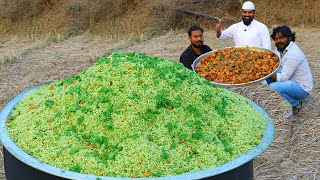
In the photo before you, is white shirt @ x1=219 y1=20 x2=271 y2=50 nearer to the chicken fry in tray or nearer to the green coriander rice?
the chicken fry in tray

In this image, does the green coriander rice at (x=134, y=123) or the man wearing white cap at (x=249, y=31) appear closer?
the green coriander rice at (x=134, y=123)

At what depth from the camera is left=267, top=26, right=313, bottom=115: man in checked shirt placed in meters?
6.61

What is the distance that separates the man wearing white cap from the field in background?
5.01 m

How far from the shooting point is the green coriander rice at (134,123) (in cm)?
314

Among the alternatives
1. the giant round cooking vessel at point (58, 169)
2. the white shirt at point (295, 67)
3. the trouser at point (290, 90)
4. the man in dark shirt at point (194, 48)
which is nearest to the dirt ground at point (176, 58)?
the trouser at point (290, 90)

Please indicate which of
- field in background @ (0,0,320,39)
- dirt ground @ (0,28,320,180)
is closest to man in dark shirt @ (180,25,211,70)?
dirt ground @ (0,28,320,180)

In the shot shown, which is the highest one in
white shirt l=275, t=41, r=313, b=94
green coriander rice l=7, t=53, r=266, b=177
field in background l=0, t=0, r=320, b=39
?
green coriander rice l=7, t=53, r=266, b=177

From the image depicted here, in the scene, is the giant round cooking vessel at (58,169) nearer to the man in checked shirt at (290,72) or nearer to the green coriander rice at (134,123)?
the green coriander rice at (134,123)

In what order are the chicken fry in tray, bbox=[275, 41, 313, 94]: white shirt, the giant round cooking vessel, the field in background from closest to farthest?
the giant round cooking vessel → the chicken fry in tray → bbox=[275, 41, 313, 94]: white shirt → the field in background

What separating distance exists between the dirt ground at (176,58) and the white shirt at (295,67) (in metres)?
0.34

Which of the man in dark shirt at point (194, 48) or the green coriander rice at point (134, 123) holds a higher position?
the green coriander rice at point (134, 123)

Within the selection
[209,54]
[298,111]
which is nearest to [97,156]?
[209,54]

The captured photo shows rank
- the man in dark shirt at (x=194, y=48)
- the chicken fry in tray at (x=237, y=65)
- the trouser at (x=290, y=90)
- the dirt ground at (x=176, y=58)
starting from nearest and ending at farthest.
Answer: the dirt ground at (x=176, y=58), the chicken fry in tray at (x=237, y=65), the trouser at (x=290, y=90), the man in dark shirt at (x=194, y=48)

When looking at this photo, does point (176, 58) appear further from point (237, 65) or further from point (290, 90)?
point (237, 65)
